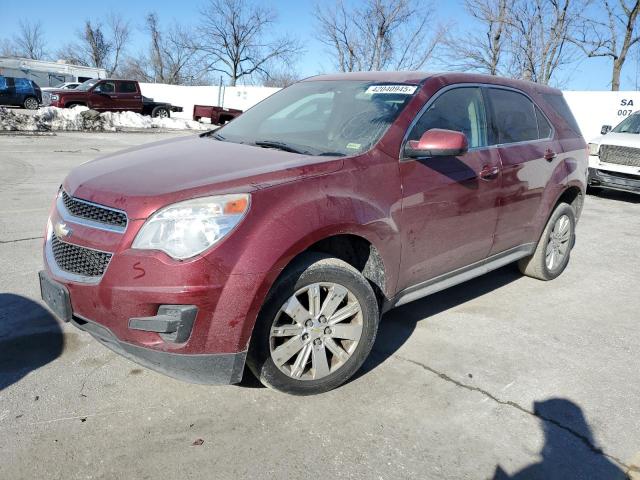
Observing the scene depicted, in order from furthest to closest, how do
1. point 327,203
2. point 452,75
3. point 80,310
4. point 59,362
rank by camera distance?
point 452,75
point 59,362
point 327,203
point 80,310

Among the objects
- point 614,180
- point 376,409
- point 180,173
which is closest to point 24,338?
point 180,173

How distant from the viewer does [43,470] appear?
90.3 inches

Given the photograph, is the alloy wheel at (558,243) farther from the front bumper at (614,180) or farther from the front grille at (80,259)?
the front bumper at (614,180)

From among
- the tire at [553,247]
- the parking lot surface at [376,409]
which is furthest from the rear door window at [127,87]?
the tire at [553,247]

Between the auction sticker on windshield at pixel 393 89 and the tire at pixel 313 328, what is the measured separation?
1.34m

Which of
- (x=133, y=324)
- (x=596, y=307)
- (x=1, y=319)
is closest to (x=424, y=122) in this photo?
(x=133, y=324)

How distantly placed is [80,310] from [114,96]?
939 inches

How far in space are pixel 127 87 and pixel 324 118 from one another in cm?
2332

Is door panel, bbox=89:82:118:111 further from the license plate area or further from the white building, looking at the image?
the license plate area

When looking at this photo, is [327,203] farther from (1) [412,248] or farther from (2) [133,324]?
(2) [133,324]

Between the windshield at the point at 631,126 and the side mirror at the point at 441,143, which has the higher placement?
the windshield at the point at 631,126

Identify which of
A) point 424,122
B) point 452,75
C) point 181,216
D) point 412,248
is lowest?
point 412,248

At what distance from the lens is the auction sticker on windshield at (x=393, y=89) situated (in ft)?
11.5

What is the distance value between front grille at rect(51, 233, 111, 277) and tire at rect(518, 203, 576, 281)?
12.7 feet
